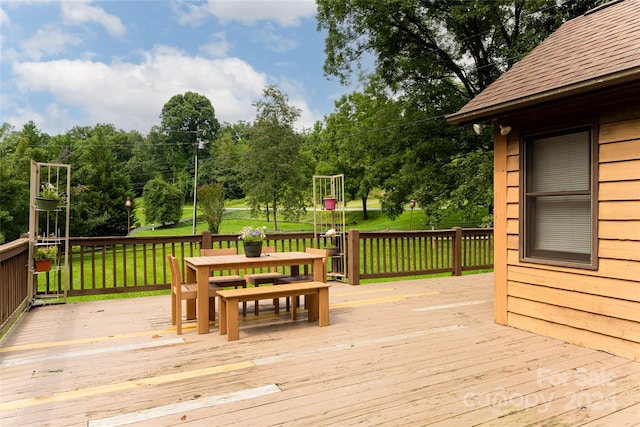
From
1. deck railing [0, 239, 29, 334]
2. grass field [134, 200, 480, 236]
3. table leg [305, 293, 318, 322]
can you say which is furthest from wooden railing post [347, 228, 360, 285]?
grass field [134, 200, 480, 236]

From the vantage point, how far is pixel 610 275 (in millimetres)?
3359

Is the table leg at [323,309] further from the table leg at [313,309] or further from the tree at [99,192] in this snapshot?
the tree at [99,192]

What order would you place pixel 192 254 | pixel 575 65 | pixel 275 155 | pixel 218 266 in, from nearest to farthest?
pixel 575 65
pixel 218 266
pixel 192 254
pixel 275 155

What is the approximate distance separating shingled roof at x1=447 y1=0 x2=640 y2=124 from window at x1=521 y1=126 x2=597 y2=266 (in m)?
0.48

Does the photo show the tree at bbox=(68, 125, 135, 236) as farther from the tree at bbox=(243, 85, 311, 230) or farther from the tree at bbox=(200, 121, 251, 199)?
the tree at bbox=(200, 121, 251, 199)

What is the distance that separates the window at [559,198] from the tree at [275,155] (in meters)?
15.0

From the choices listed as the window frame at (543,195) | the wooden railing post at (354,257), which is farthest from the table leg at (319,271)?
the window frame at (543,195)

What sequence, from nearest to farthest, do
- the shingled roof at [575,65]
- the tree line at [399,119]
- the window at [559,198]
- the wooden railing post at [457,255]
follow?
the shingled roof at [575,65] < the window at [559,198] < the wooden railing post at [457,255] < the tree line at [399,119]

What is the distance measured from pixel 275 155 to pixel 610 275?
16.0 metres

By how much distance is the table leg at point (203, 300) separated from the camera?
404cm

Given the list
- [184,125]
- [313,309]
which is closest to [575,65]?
[313,309]

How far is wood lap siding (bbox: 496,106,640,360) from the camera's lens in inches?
126

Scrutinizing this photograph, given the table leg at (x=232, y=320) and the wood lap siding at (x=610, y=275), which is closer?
the wood lap siding at (x=610, y=275)

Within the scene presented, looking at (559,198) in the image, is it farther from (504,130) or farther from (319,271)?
(319,271)
